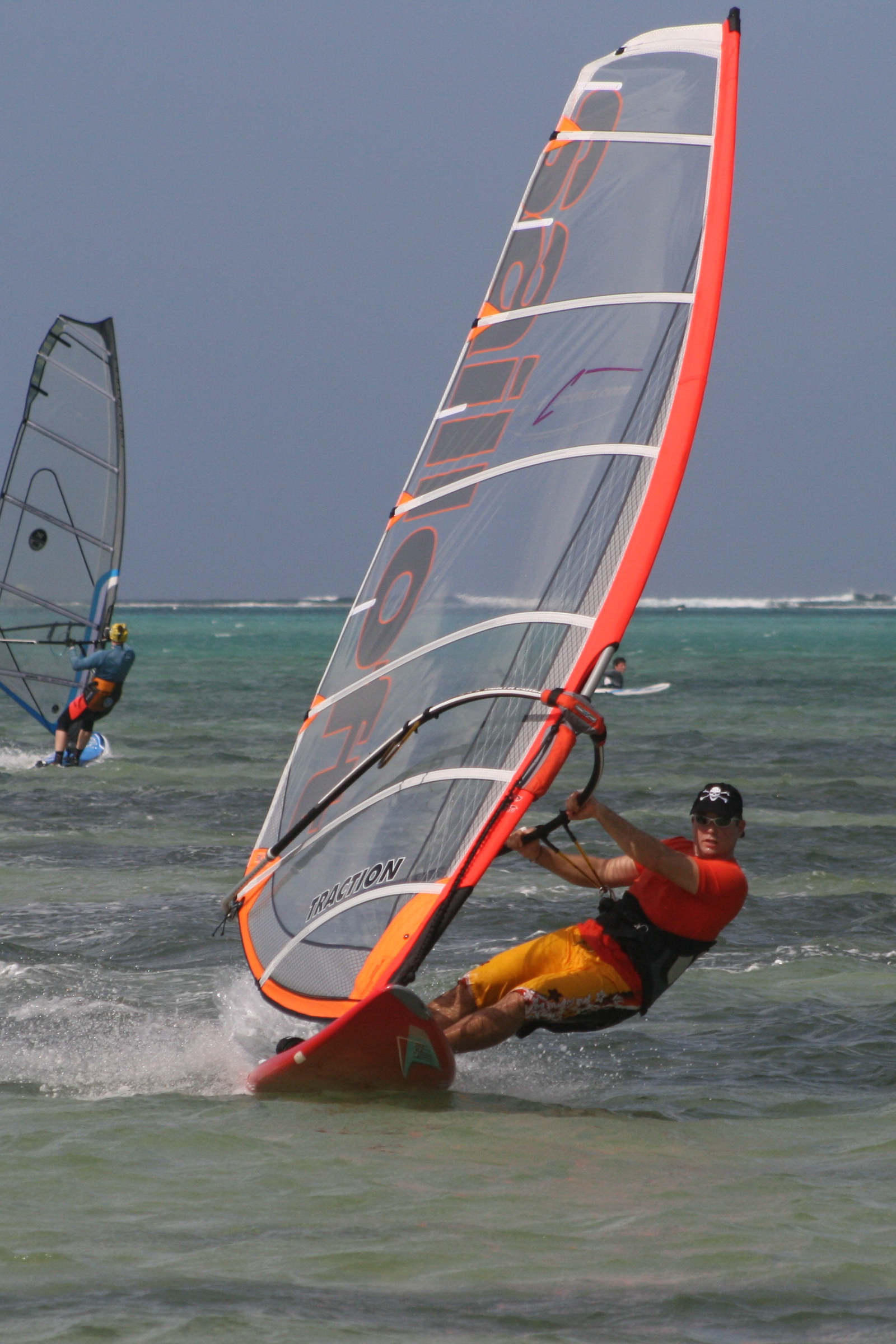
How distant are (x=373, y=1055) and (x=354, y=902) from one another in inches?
19.4

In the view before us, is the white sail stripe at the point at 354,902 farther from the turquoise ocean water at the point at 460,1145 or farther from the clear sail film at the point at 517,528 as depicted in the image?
the turquoise ocean water at the point at 460,1145

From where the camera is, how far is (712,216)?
4.77 metres

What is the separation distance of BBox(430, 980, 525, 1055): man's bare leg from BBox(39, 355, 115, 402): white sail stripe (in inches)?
432

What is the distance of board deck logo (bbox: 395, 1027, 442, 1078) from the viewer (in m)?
4.48

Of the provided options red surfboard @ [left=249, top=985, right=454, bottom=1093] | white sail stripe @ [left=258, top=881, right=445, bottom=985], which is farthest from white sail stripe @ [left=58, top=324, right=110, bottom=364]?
red surfboard @ [left=249, top=985, right=454, bottom=1093]

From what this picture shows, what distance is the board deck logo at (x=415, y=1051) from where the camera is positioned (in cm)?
448

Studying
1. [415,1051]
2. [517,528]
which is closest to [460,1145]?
[415,1051]

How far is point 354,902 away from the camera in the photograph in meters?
4.81

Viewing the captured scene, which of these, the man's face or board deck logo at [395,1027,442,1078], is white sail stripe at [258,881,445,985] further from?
the man's face

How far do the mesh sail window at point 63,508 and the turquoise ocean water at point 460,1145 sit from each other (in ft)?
17.3

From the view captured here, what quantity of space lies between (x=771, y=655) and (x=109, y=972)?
42.9 m

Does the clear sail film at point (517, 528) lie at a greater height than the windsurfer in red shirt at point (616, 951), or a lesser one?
greater

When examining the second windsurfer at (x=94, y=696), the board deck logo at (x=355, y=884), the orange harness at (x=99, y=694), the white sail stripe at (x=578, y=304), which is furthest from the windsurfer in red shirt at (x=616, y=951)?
the orange harness at (x=99, y=694)

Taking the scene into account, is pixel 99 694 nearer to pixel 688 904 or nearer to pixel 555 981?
pixel 555 981
